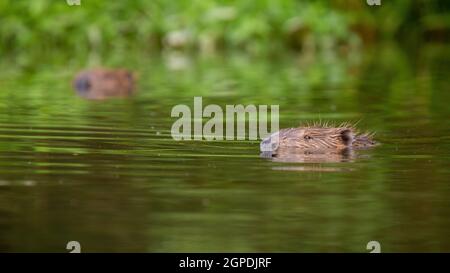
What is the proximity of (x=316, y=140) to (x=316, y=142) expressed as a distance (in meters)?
0.02

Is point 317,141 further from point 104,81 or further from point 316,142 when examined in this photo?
point 104,81

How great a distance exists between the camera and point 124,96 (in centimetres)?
1606

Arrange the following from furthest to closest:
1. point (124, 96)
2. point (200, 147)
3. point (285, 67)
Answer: point (285, 67) → point (124, 96) → point (200, 147)

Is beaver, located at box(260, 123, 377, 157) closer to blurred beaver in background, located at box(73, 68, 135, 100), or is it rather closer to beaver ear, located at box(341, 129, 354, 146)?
beaver ear, located at box(341, 129, 354, 146)

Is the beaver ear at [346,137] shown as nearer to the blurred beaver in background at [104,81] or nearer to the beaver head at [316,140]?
the beaver head at [316,140]

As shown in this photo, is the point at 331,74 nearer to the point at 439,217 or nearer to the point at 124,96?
the point at 124,96

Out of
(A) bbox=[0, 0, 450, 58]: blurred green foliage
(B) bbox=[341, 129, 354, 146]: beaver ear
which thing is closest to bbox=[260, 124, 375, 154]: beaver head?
(B) bbox=[341, 129, 354, 146]: beaver ear

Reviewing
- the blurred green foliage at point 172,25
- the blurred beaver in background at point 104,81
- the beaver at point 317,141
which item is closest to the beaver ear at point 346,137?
the beaver at point 317,141

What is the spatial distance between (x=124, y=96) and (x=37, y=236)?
9751 mm

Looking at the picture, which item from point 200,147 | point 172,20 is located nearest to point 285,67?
point 172,20

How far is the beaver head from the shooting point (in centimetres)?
1016

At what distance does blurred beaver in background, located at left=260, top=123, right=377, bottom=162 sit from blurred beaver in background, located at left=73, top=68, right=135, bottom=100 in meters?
6.94

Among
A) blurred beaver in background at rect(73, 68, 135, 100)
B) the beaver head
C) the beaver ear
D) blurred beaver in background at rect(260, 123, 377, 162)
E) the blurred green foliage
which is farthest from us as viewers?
the blurred green foliage
